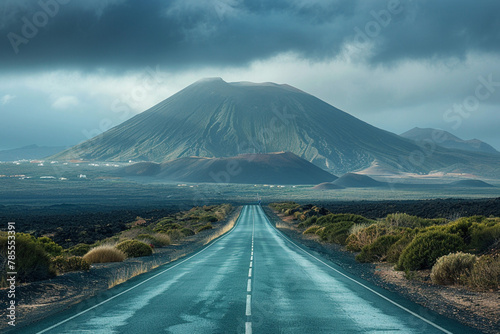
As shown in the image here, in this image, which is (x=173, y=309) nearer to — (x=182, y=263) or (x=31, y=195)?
(x=182, y=263)

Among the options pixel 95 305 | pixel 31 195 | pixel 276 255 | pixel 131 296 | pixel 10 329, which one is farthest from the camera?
pixel 31 195

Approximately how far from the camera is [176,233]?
1572 inches

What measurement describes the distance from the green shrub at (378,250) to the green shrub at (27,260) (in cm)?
1479

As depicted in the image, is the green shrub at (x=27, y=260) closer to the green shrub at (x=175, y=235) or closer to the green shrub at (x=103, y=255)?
the green shrub at (x=103, y=255)

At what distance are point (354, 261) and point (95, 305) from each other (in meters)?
14.8

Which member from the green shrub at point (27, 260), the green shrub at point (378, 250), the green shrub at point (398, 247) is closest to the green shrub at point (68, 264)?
the green shrub at point (27, 260)

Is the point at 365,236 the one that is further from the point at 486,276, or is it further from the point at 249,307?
the point at 249,307

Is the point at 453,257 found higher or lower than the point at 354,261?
higher

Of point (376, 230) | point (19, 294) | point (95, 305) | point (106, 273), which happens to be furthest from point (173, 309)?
point (376, 230)

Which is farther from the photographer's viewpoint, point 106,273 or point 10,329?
point 106,273

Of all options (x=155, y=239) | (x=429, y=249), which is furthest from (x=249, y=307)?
(x=155, y=239)

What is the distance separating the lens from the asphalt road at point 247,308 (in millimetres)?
9703

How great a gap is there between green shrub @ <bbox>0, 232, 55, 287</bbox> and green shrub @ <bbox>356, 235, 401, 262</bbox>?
48.5 feet

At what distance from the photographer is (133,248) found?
1017 inches
